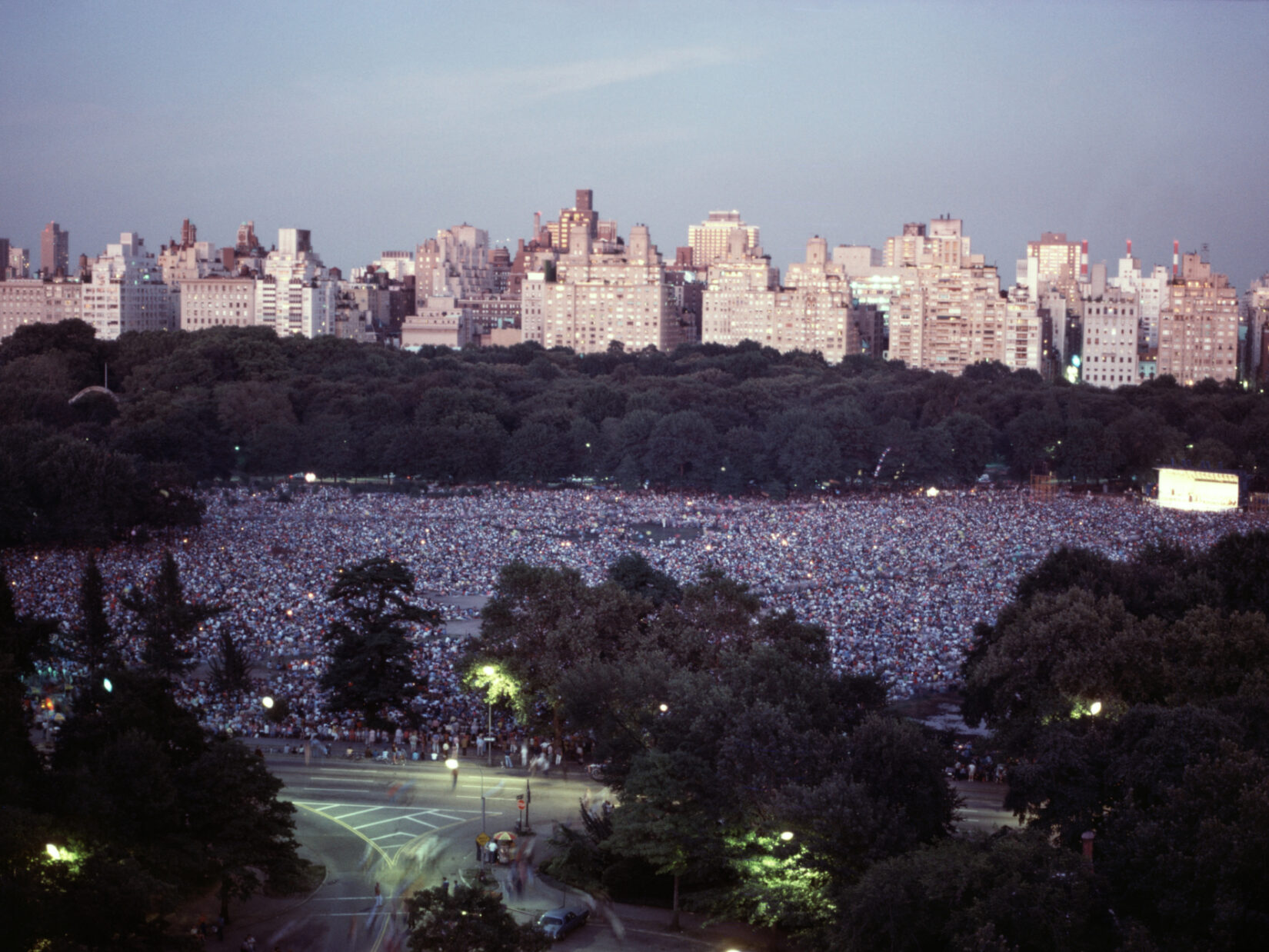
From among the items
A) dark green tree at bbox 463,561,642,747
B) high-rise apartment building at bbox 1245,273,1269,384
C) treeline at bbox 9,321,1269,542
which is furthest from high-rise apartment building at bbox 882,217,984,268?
dark green tree at bbox 463,561,642,747

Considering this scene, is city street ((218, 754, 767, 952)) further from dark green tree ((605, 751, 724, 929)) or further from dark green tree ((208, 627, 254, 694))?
dark green tree ((208, 627, 254, 694))

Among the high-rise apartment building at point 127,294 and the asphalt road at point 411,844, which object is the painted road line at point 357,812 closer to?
the asphalt road at point 411,844

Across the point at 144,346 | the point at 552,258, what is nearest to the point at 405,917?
the point at 144,346

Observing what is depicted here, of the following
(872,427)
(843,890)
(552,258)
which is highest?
(552,258)

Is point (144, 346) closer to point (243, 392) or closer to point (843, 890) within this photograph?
point (243, 392)

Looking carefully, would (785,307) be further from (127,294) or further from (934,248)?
(127,294)

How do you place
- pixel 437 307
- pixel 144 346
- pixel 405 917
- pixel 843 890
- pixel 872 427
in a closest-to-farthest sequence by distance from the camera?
pixel 843 890 < pixel 405 917 < pixel 872 427 < pixel 144 346 < pixel 437 307

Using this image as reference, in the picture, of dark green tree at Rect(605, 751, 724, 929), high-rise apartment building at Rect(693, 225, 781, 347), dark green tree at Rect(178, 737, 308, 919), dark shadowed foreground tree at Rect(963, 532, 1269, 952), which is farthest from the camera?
high-rise apartment building at Rect(693, 225, 781, 347)
